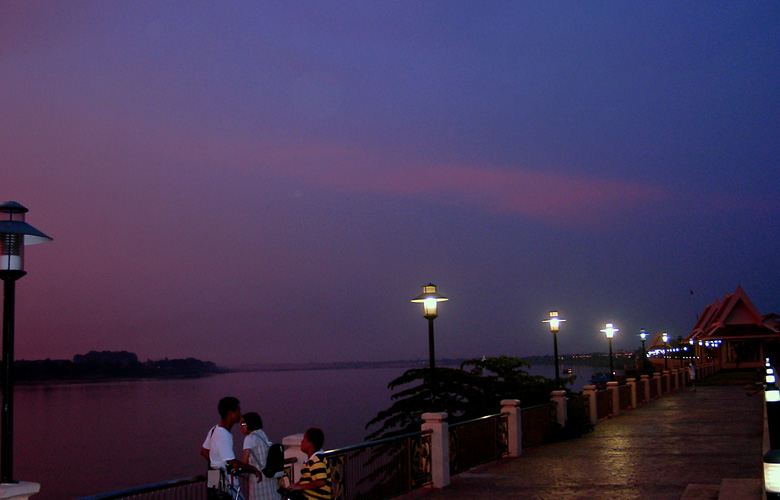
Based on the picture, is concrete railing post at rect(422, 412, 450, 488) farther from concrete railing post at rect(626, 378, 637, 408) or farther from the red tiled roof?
the red tiled roof

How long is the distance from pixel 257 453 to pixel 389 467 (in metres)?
5.53

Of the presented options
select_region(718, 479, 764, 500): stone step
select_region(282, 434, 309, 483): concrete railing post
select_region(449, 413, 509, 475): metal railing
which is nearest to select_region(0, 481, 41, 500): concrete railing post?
select_region(282, 434, 309, 483): concrete railing post

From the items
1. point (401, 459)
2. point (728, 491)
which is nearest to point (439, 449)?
point (401, 459)

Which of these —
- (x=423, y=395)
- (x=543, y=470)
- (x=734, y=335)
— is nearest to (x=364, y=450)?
(x=543, y=470)

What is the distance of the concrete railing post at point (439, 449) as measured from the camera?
13.3 m

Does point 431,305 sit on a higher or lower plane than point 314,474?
higher

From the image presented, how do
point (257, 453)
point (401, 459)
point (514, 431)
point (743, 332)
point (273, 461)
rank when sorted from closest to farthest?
point (273, 461) → point (257, 453) → point (401, 459) → point (514, 431) → point (743, 332)

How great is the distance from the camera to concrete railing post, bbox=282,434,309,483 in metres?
9.37

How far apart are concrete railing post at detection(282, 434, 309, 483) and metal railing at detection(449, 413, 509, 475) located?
5.42 meters

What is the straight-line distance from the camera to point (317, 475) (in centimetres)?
750

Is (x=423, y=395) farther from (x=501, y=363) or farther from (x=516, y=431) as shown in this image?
(x=516, y=431)

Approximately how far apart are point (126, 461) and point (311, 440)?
71.7 metres

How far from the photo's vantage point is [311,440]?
24.9ft

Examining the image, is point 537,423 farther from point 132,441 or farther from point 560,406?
point 132,441
